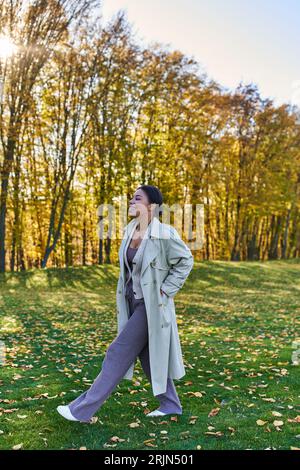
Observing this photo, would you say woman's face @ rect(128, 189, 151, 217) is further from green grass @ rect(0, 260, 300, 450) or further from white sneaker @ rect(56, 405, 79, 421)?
green grass @ rect(0, 260, 300, 450)

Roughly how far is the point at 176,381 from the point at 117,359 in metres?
2.39

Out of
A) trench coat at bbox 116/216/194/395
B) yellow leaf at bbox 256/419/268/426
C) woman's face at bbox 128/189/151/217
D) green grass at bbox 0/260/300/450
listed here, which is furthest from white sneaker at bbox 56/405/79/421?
woman's face at bbox 128/189/151/217

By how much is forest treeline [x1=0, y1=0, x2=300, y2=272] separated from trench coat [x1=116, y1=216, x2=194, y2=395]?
18436 millimetres

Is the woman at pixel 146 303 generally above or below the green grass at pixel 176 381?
above

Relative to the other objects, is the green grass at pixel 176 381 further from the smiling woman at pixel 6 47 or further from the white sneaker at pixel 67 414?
the smiling woman at pixel 6 47

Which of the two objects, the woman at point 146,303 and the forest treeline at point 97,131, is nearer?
the woman at point 146,303

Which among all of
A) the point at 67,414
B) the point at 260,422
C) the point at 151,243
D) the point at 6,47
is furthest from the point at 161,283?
the point at 6,47

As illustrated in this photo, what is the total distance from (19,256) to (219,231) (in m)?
15.3

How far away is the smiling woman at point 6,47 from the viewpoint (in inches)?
842

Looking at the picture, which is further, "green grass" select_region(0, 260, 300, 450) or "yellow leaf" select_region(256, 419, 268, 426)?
"yellow leaf" select_region(256, 419, 268, 426)

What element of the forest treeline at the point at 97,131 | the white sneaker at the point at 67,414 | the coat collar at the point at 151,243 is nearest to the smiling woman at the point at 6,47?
the forest treeline at the point at 97,131

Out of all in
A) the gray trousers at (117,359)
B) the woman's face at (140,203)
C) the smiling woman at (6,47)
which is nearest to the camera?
the gray trousers at (117,359)

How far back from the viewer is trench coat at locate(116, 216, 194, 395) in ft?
15.4
